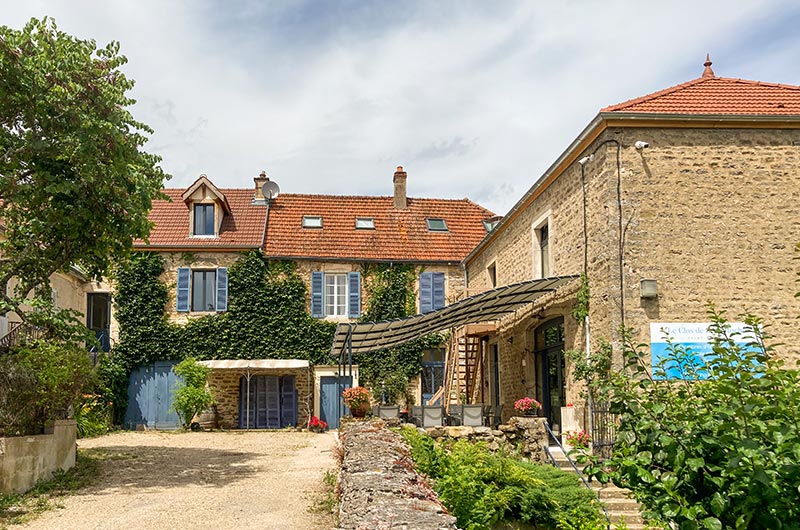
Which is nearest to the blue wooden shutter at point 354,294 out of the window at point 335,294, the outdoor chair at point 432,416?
the window at point 335,294

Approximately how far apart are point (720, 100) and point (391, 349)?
1227 centimetres

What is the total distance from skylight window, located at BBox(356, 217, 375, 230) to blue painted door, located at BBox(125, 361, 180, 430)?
669 cm

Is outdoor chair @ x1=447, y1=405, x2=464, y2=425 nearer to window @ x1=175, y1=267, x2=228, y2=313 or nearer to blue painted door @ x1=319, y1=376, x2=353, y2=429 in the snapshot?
blue painted door @ x1=319, y1=376, x2=353, y2=429

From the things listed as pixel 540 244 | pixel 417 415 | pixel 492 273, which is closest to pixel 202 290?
pixel 492 273

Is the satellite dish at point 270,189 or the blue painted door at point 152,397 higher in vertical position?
the satellite dish at point 270,189

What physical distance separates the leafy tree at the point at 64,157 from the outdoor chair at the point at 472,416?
21.4ft

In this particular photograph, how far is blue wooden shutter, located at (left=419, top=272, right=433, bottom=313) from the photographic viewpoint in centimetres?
2238

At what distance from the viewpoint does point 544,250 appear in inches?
602

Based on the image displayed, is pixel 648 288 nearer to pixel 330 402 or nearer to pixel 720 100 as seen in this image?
pixel 720 100

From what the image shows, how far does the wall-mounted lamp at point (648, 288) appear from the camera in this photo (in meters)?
11.1

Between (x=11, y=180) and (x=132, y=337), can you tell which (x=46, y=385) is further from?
(x=132, y=337)

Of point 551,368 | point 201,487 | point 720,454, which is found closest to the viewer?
point 720,454

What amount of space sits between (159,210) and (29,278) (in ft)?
38.7

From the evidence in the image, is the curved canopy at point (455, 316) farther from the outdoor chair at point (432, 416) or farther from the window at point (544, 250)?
the outdoor chair at point (432, 416)
